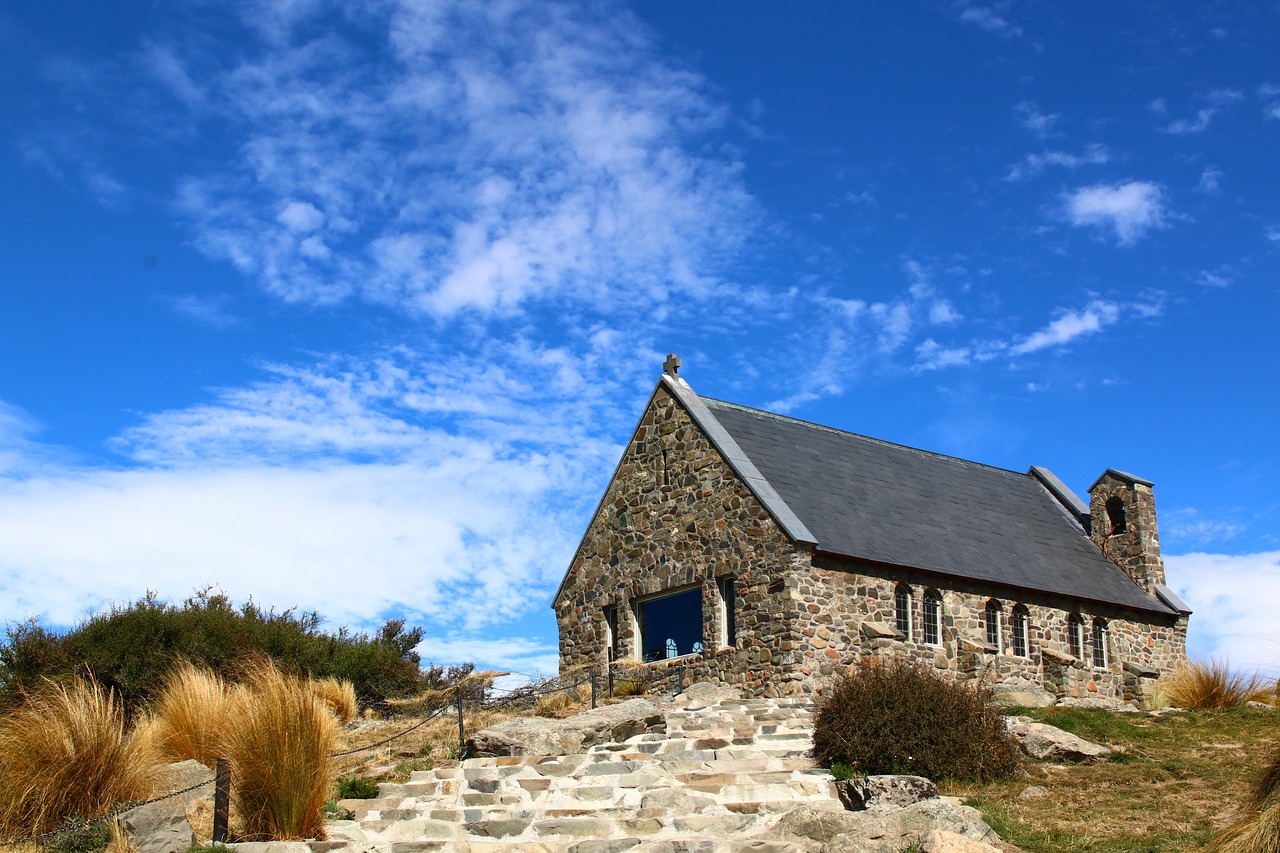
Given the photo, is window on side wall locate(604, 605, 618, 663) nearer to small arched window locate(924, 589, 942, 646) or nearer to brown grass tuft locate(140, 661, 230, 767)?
small arched window locate(924, 589, 942, 646)

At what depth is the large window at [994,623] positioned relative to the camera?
84.8ft

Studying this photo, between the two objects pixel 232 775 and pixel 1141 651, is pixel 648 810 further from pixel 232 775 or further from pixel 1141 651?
pixel 1141 651

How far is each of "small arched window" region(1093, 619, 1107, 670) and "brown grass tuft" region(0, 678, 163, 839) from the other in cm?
Answer: 2168

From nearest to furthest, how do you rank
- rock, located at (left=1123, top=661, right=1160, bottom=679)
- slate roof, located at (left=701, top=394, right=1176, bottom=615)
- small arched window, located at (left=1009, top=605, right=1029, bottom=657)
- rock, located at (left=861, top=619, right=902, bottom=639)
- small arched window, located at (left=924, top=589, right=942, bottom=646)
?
rock, located at (left=861, top=619, right=902, bottom=639), small arched window, located at (left=924, top=589, right=942, bottom=646), slate roof, located at (left=701, top=394, right=1176, bottom=615), small arched window, located at (left=1009, top=605, right=1029, bottom=657), rock, located at (left=1123, top=661, right=1160, bottom=679)

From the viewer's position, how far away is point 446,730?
69.6 feet

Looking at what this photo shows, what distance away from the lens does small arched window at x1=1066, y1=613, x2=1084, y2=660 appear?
2775cm

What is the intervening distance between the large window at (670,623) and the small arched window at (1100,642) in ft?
30.8

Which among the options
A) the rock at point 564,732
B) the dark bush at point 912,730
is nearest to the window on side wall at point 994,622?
the dark bush at point 912,730

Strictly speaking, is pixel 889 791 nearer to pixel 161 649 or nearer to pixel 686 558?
pixel 686 558

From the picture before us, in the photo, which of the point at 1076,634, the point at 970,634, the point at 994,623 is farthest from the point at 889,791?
the point at 1076,634

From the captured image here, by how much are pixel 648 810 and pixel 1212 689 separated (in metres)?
11.8

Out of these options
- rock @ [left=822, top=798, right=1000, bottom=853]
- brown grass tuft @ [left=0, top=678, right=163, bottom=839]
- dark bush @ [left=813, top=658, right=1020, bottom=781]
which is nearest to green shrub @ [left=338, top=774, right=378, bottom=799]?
brown grass tuft @ [left=0, top=678, right=163, bottom=839]

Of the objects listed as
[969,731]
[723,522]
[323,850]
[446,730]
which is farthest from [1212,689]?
[323,850]

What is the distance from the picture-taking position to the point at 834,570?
23.6m
